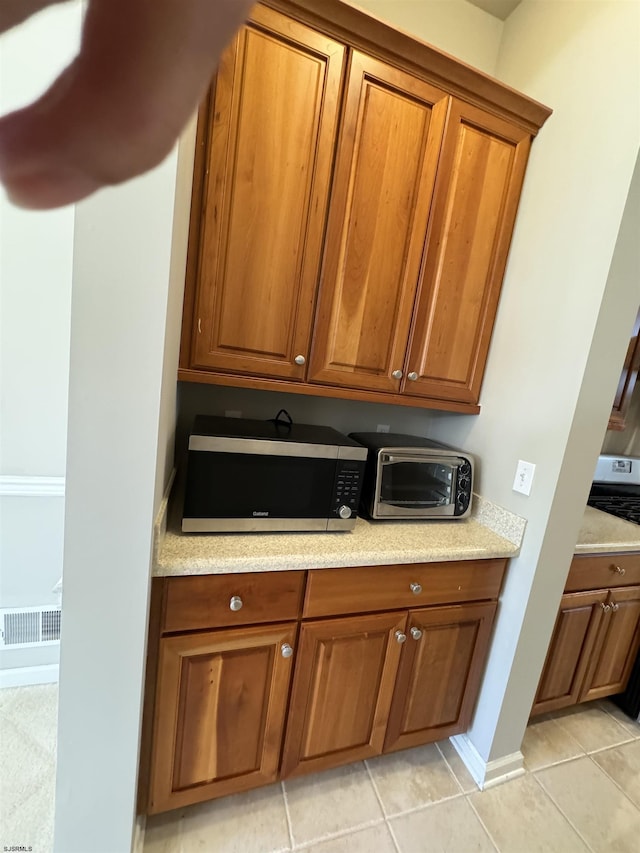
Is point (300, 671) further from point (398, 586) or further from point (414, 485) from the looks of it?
point (414, 485)

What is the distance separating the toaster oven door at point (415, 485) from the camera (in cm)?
136

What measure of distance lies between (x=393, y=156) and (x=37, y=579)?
6.69 feet

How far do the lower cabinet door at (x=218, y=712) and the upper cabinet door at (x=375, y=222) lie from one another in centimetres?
86

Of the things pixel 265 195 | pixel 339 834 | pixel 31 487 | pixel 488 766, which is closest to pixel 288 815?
pixel 339 834

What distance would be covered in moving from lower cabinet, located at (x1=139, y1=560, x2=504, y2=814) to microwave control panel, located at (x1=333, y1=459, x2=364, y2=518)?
19 centimetres

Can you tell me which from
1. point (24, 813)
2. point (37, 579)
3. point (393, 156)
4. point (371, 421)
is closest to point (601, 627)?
point (371, 421)

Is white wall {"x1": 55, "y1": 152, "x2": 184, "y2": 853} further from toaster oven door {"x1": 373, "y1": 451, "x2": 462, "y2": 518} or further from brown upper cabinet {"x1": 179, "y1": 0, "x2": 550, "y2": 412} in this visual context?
toaster oven door {"x1": 373, "y1": 451, "x2": 462, "y2": 518}

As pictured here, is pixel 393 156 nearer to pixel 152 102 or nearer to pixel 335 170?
pixel 335 170

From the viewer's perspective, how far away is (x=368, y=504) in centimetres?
138

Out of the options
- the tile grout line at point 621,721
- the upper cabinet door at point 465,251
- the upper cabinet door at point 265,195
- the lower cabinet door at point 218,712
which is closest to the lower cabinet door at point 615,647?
the tile grout line at point 621,721

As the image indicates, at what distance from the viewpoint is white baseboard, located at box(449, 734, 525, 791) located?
1416mm

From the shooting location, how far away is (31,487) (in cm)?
150

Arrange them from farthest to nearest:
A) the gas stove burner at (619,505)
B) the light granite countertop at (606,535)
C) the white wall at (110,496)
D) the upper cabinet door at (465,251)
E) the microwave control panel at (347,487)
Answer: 1. the gas stove burner at (619,505)
2. the light granite countertop at (606,535)
3. the upper cabinet door at (465,251)
4. the microwave control panel at (347,487)
5. the white wall at (110,496)

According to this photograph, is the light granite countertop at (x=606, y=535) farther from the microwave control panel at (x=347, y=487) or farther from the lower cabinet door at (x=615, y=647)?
the microwave control panel at (x=347, y=487)
